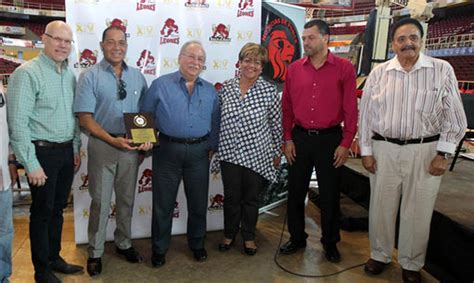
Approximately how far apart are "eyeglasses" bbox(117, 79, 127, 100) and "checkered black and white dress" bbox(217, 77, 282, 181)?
2.28 feet

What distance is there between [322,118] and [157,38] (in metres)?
1.48

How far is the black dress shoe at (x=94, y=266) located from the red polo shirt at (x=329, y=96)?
174cm

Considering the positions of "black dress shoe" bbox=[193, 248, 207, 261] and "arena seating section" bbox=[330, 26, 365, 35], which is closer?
"black dress shoe" bbox=[193, 248, 207, 261]

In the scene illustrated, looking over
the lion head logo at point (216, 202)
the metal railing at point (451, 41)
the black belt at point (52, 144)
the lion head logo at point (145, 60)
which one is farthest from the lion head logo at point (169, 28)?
the metal railing at point (451, 41)

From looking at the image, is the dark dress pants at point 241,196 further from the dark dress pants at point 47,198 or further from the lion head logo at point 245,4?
the lion head logo at point 245,4

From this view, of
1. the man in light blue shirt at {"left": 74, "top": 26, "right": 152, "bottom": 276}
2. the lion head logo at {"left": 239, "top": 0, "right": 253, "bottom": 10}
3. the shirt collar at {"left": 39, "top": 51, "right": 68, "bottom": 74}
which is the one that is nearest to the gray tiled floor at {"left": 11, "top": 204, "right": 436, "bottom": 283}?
the man in light blue shirt at {"left": 74, "top": 26, "right": 152, "bottom": 276}

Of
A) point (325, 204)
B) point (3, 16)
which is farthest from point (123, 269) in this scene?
point (3, 16)

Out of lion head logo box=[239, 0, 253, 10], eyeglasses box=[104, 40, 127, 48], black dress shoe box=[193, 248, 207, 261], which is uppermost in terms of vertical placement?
lion head logo box=[239, 0, 253, 10]

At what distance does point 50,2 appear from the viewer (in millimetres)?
17234

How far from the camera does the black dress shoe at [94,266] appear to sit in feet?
8.06

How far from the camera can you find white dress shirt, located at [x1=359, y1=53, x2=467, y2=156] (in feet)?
7.14

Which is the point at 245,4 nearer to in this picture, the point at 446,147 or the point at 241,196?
the point at 241,196

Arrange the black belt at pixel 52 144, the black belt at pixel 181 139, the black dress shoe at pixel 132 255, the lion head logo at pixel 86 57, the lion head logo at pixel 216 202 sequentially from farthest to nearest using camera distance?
the lion head logo at pixel 216 202 → the lion head logo at pixel 86 57 → the black dress shoe at pixel 132 255 → the black belt at pixel 181 139 → the black belt at pixel 52 144

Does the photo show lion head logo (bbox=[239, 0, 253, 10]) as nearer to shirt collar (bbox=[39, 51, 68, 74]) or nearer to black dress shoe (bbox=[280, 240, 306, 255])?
shirt collar (bbox=[39, 51, 68, 74])
